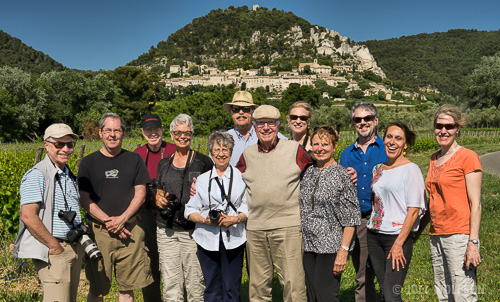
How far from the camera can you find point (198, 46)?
563 ft

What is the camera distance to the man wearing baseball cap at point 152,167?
11.2 ft

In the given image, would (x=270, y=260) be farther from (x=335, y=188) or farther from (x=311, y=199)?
(x=335, y=188)

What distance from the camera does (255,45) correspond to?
165875mm

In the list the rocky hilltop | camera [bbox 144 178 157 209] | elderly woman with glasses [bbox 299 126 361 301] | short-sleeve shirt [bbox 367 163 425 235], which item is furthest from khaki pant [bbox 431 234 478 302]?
the rocky hilltop

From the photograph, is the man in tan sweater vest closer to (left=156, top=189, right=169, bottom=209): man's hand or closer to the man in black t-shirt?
(left=156, top=189, right=169, bottom=209): man's hand

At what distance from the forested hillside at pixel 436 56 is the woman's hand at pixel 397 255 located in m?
136

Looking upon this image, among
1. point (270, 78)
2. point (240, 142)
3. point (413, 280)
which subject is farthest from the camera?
point (270, 78)

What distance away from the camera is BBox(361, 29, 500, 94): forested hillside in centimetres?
12875

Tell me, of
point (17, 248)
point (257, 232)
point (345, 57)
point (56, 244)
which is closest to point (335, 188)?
point (257, 232)

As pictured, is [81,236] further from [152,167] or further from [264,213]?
[264,213]

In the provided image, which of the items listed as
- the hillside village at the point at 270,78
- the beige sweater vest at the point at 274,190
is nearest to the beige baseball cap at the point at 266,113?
the beige sweater vest at the point at 274,190

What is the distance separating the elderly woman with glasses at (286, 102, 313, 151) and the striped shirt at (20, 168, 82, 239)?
6.61 feet

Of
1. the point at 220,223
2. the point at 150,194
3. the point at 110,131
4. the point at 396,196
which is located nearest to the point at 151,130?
the point at 110,131

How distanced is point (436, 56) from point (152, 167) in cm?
17550
